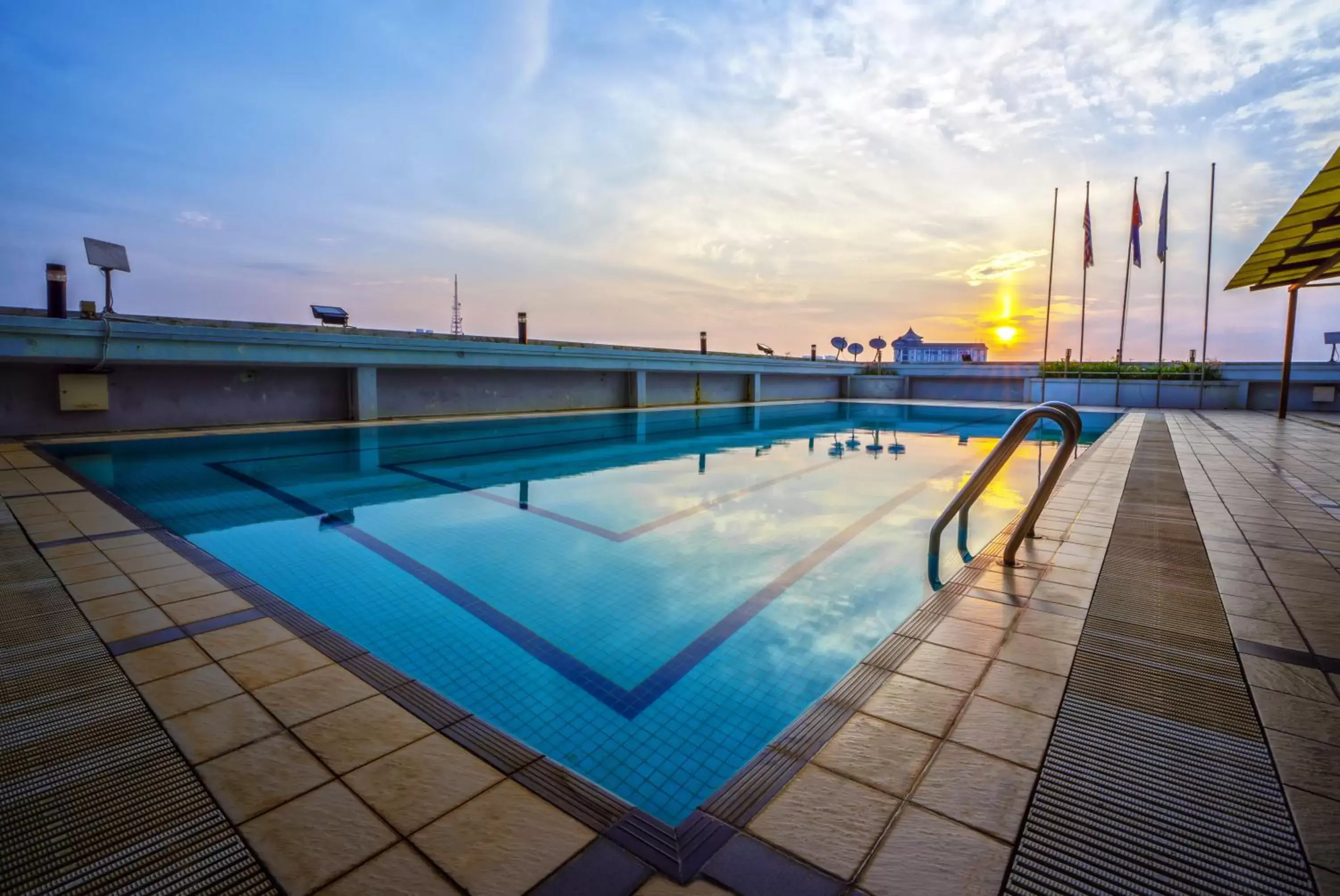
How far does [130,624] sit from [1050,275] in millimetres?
23700

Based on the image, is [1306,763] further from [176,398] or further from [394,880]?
[176,398]

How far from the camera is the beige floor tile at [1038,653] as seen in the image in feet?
7.42

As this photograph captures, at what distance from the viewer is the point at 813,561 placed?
4.48 meters

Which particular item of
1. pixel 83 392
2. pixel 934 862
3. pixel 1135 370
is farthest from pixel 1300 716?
pixel 1135 370

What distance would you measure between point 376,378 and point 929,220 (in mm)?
14239

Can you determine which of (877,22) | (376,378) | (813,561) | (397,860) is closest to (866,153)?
(877,22)

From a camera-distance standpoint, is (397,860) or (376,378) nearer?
Result: (397,860)

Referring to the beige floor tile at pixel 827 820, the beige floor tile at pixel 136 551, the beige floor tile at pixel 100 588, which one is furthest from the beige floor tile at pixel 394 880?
the beige floor tile at pixel 136 551

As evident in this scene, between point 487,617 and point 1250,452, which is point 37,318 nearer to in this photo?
point 487,617

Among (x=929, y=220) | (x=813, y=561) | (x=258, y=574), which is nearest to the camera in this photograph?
(x=258, y=574)

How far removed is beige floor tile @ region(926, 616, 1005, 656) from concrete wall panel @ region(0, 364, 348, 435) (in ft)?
42.0

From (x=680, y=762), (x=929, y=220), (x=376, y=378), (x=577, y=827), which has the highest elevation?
(x=929, y=220)

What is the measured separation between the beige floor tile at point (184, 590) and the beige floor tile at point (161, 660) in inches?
25.5

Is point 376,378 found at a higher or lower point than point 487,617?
higher
